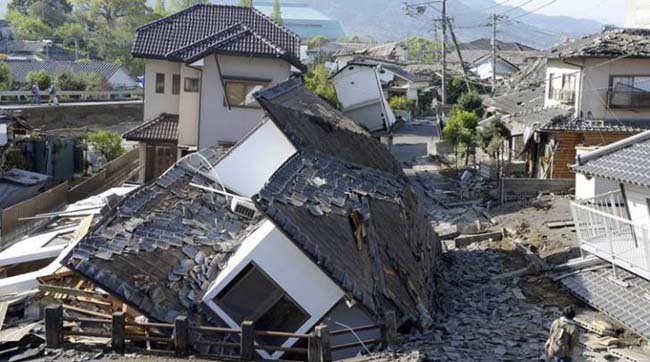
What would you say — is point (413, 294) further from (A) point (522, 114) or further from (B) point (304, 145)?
(A) point (522, 114)

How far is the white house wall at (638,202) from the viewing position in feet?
47.4

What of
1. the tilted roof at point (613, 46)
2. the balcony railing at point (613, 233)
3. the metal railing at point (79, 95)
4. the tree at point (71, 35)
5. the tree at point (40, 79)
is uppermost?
the tree at point (71, 35)

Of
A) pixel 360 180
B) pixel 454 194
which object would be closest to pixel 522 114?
pixel 454 194

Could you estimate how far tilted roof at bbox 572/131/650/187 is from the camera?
47.1ft

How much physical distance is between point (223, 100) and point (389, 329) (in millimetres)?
14270

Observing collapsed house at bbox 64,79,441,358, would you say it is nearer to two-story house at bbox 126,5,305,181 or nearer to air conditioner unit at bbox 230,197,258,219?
air conditioner unit at bbox 230,197,258,219

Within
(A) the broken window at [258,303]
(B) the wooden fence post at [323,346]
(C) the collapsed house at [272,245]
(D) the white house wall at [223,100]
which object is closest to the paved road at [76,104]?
(D) the white house wall at [223,100]

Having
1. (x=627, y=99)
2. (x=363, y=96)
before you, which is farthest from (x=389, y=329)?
(x=363, y=96)

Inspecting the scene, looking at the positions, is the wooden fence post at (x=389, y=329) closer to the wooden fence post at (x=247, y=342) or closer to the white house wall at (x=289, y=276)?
the white house wall at (x=289, y=276)

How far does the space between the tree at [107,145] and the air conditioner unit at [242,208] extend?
1789 centimetres

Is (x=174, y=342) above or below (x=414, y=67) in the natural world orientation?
below

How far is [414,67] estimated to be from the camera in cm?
7256

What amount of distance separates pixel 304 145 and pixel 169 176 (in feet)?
11.1

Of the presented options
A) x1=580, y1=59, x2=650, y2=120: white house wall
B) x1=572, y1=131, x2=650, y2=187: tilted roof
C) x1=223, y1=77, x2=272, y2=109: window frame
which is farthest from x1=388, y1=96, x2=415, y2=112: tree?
x1=572, y1=131, x2=650, y2=187: tilted roof
